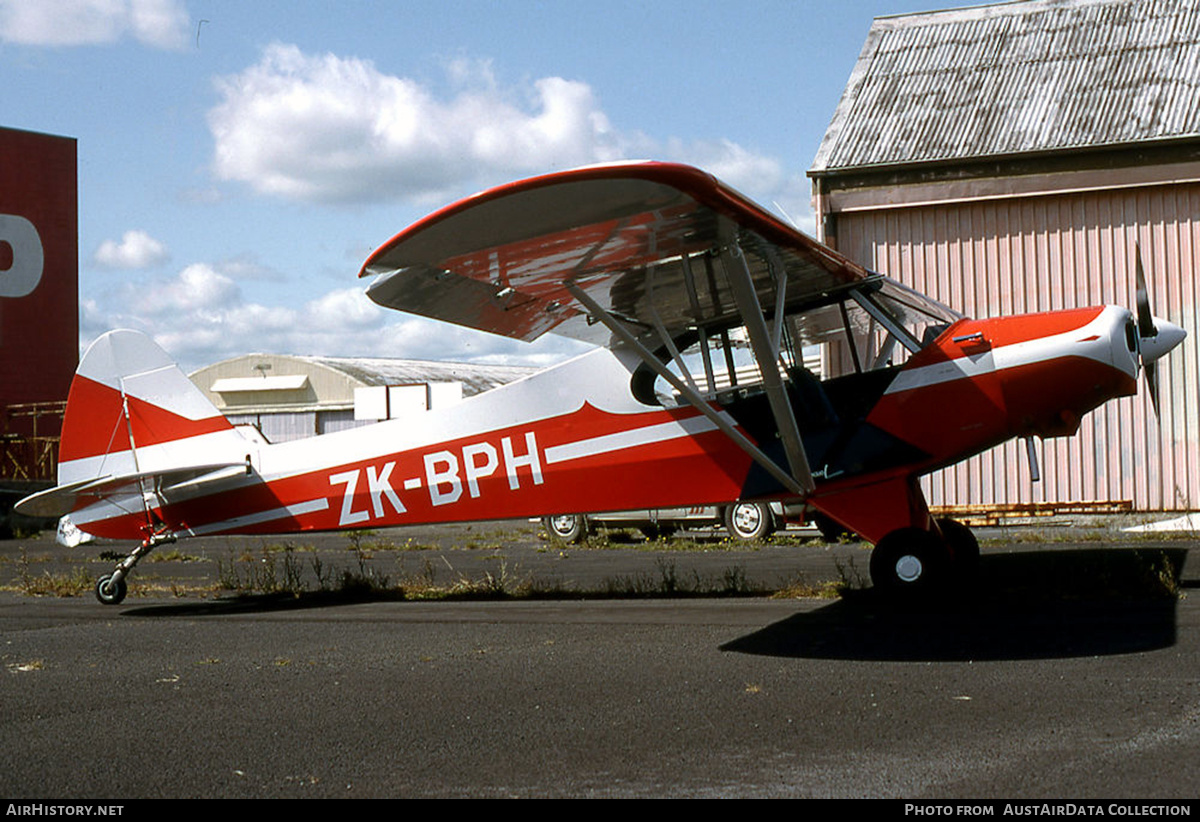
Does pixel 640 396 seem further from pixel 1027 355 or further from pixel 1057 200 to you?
pixel 1057 200

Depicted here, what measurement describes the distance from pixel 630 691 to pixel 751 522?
12.1 m

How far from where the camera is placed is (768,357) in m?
8.38

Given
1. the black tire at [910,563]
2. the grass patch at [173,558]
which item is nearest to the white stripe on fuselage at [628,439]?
the black tire at [910,563]

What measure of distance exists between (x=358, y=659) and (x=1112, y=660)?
14.7ft

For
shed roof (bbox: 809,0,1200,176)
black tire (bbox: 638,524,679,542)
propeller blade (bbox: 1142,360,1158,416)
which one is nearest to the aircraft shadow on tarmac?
propeller blade (bbox: 1142,360,1158,416)

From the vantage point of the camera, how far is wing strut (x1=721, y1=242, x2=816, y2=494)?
806 centimetres

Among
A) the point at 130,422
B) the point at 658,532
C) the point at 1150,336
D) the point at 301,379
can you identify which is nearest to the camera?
the point at 1150,336

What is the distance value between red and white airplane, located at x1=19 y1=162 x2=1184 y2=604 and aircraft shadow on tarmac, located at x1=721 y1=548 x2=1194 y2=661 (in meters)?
0.45

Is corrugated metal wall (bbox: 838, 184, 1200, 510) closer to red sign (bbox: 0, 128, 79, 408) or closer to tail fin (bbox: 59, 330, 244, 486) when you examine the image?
tail fin (bbox: 59, 330, 244, 486)

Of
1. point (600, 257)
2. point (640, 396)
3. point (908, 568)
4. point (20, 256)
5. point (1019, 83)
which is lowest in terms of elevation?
point (908, 568)

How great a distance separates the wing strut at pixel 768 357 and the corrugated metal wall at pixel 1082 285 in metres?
9.89

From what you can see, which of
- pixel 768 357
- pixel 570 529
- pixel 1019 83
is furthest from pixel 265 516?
pixel 1019 83

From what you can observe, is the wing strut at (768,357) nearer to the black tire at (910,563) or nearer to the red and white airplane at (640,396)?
the red and white airplane at (640,396)

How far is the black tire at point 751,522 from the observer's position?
1777 cm
